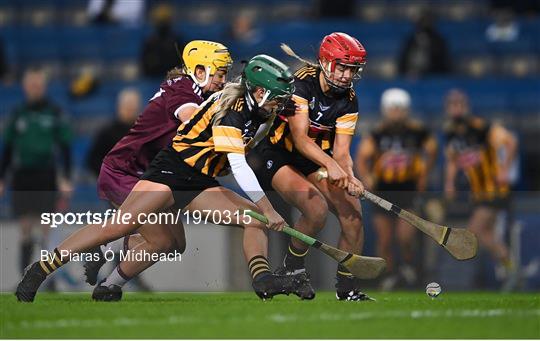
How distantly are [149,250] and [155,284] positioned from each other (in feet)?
2.88

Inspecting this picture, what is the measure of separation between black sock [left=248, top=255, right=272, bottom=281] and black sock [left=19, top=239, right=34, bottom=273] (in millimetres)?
1664

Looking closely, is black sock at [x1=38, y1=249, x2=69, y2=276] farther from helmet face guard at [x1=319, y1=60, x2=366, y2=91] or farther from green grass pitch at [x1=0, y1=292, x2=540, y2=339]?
helmet face guard at [x1=319, y1=60, x2=366, y2=91]

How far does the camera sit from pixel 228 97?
8828mm

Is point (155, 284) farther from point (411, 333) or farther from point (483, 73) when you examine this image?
point (483, 73)

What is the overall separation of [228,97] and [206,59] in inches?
37.7

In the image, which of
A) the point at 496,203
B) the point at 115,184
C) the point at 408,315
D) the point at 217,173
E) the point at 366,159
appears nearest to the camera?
the point at 408,315

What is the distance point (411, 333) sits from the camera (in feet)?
24.2

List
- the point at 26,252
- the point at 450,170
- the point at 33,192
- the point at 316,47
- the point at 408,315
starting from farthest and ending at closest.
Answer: the point at 316,47 < the point at 450,170 < the point at 33,192 < the point at 26,252 < the point at 408,315

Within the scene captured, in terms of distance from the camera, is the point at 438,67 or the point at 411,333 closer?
the point at 411,333

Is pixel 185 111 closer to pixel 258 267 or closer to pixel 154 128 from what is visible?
pixel 154 128

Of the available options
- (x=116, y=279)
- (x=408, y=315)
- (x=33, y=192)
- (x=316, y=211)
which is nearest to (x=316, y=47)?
(x=33, y=192)

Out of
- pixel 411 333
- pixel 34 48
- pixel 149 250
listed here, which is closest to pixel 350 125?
pixel 149 250

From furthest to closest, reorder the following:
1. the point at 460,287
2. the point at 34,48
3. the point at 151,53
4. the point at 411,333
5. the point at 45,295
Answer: the point at 34,48 → the point at 151,53 → the point at 460,287 → the point at 45,295 → the point at 411,333

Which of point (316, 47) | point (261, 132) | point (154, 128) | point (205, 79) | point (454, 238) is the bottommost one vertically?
point (454, 238)
